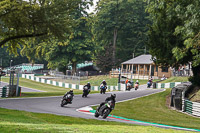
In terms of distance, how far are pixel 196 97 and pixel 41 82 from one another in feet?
130

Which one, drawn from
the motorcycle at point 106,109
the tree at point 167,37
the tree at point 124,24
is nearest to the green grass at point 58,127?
the motorcycle at point 106,109

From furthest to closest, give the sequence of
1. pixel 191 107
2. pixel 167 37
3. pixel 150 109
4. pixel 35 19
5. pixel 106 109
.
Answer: pixel 167 37 → pixel 35 19 → pixel 150 109 → pixel 191 107 → pixel 106 109

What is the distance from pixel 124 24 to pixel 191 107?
192 ft

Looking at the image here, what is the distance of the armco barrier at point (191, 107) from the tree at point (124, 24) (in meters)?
52.0

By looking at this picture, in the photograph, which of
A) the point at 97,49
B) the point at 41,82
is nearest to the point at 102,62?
the point at 97,49

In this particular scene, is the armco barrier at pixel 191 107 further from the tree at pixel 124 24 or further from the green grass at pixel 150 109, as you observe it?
the tree at pixel 124 24

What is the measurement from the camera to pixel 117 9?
7681 cm

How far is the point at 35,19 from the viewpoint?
25.2m

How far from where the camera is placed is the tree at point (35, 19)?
915 inches

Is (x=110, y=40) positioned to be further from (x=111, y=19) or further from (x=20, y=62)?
(x=20, y=62)

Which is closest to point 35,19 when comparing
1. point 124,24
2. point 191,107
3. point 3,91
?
point 3,91

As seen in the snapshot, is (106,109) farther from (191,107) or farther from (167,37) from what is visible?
(167,37)

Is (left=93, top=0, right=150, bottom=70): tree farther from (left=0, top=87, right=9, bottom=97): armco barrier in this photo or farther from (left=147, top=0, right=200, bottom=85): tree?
(left=0, top=87, right=9, bottom=97): armco barrier

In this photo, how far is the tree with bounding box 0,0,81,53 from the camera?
23.2m
